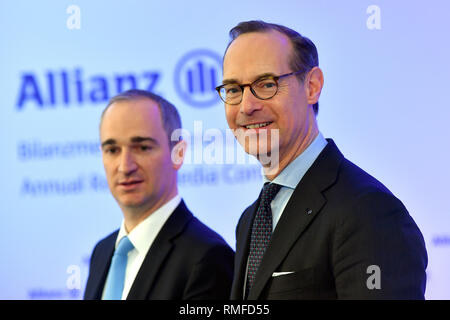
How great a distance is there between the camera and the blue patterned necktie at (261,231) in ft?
7.24

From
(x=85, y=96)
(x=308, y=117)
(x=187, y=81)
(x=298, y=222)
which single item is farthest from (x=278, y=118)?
(x=85, y=96)

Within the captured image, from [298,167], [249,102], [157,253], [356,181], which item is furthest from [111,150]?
[356,181]

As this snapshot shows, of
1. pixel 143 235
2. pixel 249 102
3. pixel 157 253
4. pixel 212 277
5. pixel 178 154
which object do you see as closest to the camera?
pixel 249 102

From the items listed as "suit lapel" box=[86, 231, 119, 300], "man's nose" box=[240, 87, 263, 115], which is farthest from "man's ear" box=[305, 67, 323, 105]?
"suit lapel" box=[86, 231, 119, 300]

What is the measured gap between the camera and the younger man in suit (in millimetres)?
2650

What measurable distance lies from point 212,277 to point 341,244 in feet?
2.65

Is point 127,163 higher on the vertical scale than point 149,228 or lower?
higher

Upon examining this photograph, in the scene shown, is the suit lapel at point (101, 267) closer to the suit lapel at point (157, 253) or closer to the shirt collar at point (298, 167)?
the suit lapel at point (157, 253)

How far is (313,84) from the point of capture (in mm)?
2398

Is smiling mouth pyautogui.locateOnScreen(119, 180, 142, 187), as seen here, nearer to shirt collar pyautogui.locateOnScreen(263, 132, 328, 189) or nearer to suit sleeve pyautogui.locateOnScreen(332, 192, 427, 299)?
shirt collar pyautogui.locateOnScreen(263, 132, 328, 189)

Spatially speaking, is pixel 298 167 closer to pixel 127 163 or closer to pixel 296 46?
pixel 296 46

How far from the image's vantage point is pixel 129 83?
161 inches

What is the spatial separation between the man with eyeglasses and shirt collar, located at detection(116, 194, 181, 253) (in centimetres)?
45

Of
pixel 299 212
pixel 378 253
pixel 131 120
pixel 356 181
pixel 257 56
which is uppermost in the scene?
pixel 257 56
